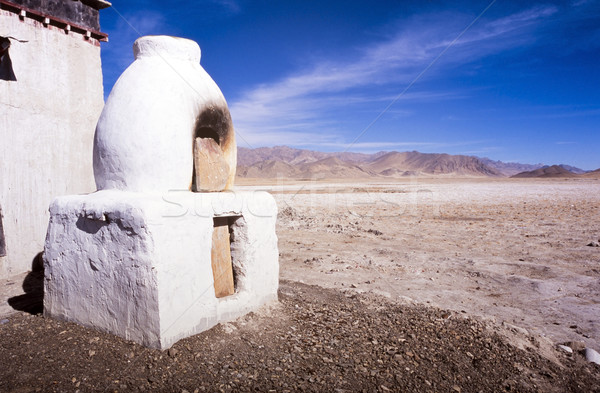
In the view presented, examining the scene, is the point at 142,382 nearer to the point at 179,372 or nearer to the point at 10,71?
the point at 179,372

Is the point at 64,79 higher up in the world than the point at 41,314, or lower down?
higher up

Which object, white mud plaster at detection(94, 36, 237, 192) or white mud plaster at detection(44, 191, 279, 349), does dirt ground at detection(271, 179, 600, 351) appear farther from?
white mud plaster at detection(94, 36, 237, 192)

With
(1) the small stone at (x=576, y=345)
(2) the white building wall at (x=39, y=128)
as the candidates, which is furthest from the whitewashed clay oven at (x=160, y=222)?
(1) the small stone at (x=576, y=345)

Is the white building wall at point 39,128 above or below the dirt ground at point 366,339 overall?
above

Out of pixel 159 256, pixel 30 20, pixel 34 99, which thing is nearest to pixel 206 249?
pixel 159 256

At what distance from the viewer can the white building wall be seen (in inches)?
239

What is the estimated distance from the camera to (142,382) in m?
2.83

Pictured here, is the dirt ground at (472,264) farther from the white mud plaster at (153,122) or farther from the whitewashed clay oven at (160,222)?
the white mud plaster at (153,122)

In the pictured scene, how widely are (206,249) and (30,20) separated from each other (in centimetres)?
587

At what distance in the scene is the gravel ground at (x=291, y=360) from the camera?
9.53 feet

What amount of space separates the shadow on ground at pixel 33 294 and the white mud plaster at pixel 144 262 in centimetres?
84

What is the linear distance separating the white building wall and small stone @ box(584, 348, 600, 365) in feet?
26.4

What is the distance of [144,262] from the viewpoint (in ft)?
10.4

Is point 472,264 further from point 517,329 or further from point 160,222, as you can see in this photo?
point 160,222
